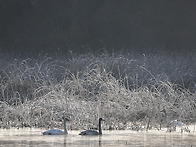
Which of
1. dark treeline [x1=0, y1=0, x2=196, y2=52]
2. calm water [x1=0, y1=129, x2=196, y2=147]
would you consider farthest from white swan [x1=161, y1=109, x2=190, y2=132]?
dark treeline [x1=0, y1=0, x2=196, y2=52]

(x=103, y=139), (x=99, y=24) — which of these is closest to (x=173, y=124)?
(x=103, y=139)

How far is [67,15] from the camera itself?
92.1 ft

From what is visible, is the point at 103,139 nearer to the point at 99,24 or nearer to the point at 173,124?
the point at 173,124

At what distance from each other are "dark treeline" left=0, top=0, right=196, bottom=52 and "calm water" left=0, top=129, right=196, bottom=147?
53.0ft

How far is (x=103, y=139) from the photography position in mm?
9203

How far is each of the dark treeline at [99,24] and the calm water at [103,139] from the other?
53.0ft

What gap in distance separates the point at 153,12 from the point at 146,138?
19.6 meters

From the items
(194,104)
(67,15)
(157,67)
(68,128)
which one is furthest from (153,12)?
(68,128)

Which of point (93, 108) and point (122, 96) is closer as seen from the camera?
point (93, 108)

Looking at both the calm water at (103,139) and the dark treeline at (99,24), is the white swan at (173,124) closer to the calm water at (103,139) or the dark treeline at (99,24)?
the calm water at (103,139)

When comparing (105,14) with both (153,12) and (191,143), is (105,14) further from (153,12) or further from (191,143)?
(191,143)

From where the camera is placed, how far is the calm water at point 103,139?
28.2ft

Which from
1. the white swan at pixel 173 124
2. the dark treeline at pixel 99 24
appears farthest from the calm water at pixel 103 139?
the dark treeline at pixel 99 24

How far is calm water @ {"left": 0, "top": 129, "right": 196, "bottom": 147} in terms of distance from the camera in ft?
28.2
